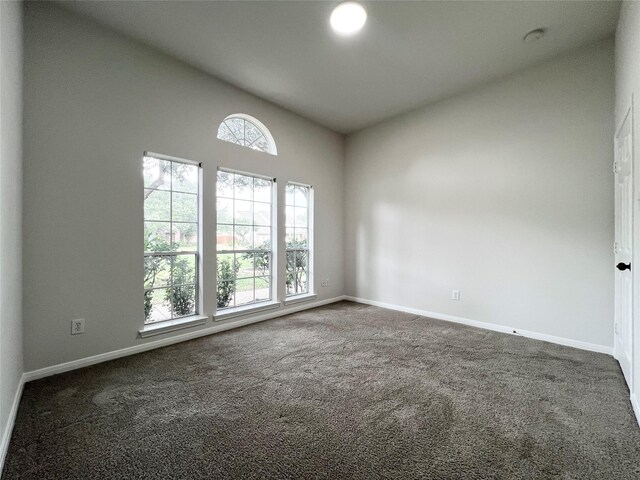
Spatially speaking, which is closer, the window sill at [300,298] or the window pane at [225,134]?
the window pane at [225,134]

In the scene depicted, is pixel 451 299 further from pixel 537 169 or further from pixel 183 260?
pixel 183 260

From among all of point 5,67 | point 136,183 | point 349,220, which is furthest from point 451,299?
point 5,67

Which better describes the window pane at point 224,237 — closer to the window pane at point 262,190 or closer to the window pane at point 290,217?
the window pane at point 262,190

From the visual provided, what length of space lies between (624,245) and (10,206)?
168 inches

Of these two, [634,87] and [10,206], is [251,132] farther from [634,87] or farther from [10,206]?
[634,87]

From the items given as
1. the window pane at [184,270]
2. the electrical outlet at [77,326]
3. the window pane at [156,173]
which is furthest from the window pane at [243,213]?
the electrical outlet at [77,326]

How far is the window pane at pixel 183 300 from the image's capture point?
3.16 m

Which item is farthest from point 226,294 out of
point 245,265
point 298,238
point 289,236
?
point 298,238

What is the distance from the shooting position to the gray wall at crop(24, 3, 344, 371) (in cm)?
228

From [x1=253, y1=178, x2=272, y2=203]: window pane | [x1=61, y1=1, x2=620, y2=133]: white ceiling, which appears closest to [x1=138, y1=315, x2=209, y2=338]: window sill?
[x1=253, y1=178, x2=272, y2=203]: window pane

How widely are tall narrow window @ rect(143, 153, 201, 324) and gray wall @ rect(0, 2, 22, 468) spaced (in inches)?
37.6

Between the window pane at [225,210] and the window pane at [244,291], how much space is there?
792 millimetres

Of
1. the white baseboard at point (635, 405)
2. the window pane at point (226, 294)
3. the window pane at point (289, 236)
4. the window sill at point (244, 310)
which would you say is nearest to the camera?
the white baseboard at point (635, 405)

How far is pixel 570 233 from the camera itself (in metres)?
2.98
